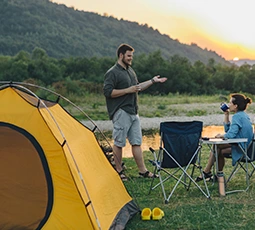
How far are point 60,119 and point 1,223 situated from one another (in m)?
1.00

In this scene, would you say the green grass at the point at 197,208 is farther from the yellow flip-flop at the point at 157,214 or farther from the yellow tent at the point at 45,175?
the yellow tent at the point at 45,175

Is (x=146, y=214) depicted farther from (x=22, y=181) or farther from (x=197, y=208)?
(x=22, y=181)

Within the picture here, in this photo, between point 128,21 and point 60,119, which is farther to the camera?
point 128,21

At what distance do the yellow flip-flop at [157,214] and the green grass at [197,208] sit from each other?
1.6 inches

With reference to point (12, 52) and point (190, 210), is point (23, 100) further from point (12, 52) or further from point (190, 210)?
point (12, 52)

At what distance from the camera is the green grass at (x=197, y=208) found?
4254 mm

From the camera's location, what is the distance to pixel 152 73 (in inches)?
1587

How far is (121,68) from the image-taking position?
602cm

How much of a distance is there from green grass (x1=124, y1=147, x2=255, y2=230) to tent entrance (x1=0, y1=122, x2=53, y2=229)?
2.71 ft

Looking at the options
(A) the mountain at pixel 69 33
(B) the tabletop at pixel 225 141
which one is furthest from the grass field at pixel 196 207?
(A) the mountain at pixel 69 33

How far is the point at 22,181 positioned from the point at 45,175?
0.28 metres

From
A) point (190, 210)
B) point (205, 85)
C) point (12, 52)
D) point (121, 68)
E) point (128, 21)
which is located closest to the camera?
point (190, 210)

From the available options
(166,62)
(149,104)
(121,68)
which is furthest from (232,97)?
(166,62)

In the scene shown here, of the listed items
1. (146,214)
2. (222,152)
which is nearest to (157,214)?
(146,214)
